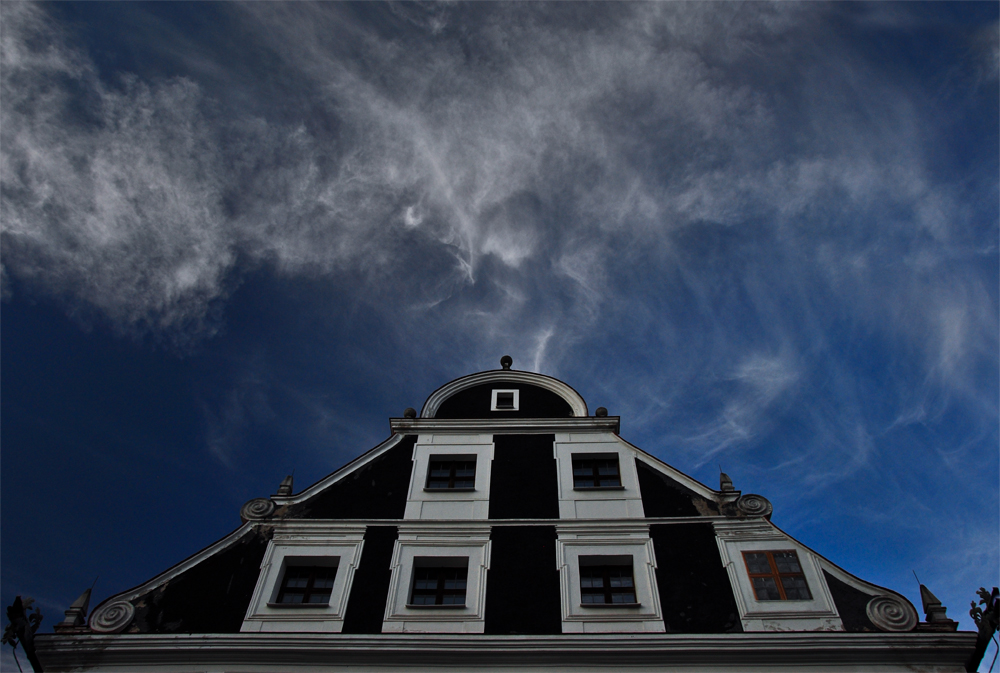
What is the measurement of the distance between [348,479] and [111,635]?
7524 mm

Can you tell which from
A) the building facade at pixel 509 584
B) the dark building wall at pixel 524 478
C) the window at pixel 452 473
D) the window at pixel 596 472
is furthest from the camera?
the window at pixel 452 473

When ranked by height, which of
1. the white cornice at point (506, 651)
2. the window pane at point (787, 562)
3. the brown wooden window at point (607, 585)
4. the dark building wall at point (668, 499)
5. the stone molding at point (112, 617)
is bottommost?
the white cornice at point (506, 651)

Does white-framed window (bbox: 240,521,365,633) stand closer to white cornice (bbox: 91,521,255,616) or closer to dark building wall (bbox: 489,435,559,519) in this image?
white cornice (bbox: 91,521,255,616)

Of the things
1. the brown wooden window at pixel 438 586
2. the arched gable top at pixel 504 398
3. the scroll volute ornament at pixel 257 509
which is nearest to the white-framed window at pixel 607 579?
the brown wooden window at pixel 438 586

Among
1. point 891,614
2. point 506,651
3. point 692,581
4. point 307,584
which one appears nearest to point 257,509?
point 307,584

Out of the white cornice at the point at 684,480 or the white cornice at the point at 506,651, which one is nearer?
the white cornice at the point at 506,651

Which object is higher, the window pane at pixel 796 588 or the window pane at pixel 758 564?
the window pane at pixel 758 564

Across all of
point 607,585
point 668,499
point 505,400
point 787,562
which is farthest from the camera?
point 505,400

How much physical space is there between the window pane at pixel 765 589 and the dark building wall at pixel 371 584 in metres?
10.1

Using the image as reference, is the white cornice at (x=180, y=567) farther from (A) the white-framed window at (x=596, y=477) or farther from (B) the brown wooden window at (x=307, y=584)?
(A) the white-framed window at (x=596, y=477)

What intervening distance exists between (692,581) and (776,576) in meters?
2.33

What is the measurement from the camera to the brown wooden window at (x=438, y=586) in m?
17.6

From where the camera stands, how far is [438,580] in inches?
718

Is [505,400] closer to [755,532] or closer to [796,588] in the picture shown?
[755,532]
